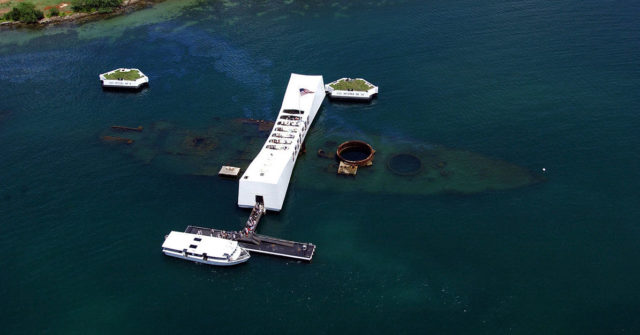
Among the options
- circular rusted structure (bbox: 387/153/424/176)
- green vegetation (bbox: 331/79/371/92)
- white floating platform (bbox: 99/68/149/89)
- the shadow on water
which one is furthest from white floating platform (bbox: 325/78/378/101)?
white floating platform (bbox: 99/68/149/89)

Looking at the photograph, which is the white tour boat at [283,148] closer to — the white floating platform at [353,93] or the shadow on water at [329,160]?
the white floating platform at [353,93]

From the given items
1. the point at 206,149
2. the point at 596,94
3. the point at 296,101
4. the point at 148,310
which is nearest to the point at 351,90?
the point at 296,101

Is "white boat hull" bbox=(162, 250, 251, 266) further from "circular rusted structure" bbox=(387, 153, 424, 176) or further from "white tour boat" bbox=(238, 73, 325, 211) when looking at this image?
"circular rusted structure" bbox=(387, 153, 424, 176)

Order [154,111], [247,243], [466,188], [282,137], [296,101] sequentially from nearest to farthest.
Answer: [247,243] → [466,188] → [282,137] → [296,101] → [154,111]

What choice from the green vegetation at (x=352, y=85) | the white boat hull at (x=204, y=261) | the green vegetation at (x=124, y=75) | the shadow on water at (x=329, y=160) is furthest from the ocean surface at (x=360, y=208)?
the green vegetation at (x=352, y=85)

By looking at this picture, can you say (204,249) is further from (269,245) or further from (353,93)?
(353,93)

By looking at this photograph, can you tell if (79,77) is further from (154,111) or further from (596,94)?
(596,94)
